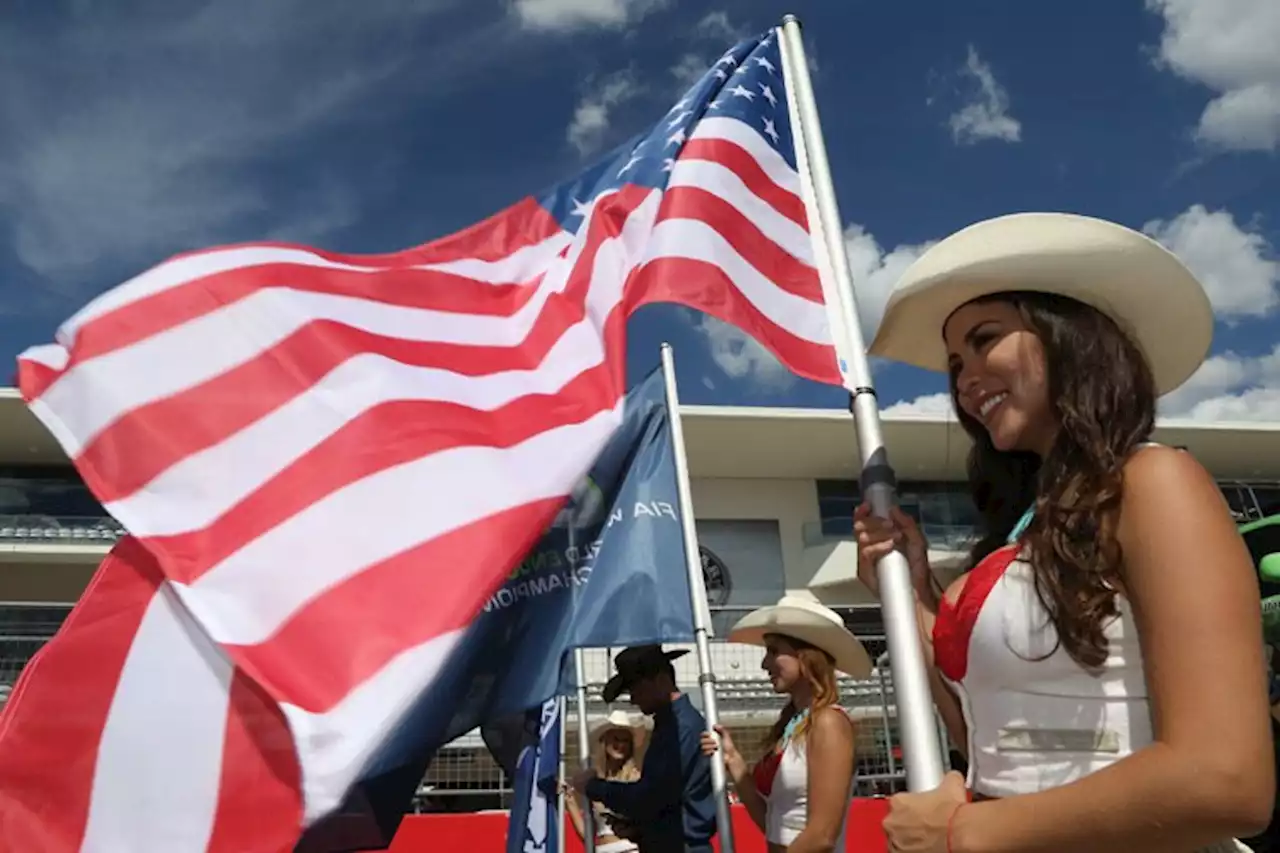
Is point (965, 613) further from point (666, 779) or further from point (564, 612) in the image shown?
point (666, 779)

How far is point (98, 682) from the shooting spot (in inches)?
111

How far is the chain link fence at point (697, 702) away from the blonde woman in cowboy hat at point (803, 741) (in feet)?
7.50

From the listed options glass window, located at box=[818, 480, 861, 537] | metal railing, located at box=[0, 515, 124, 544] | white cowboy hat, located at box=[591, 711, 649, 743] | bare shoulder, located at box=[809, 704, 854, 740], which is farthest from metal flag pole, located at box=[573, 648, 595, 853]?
glass window, located at box=[818, 480, 861, 537]

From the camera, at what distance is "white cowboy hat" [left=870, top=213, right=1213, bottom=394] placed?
1.69 metres

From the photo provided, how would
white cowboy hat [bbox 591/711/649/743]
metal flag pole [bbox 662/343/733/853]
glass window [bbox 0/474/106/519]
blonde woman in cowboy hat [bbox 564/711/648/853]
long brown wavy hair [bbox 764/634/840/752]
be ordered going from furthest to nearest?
glass window [bbox 0/474/106/519], white cowboy hat [bbox 591/711/649/743], blonde woman in cowboy hat [bbox 564/711/648/853], metal flag pole [bbox 662/343/733/853], long brown wavy hair [bbox 764/634/840/752]

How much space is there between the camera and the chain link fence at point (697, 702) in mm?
9289

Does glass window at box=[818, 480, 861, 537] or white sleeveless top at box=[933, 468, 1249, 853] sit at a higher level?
glass window at box=[818, 480, 861, 537]

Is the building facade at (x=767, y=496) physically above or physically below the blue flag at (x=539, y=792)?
above

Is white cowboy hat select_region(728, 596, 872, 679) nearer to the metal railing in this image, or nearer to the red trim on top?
the red trim on top

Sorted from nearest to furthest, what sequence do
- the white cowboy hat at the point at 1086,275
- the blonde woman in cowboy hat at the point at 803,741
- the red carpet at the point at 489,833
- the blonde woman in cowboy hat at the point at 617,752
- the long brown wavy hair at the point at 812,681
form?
the white cowboy hat at the point at 1086,275
the blonde woman in cowboy hat at the point at 803,741
the long brown wavy hair at the point at 812,681
the blonde woman in cowboy hat at the point at 617,752
the red carpet at the point at 489,833

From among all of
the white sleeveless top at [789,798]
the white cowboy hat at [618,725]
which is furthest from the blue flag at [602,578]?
the white cowboy hat at [618,725]

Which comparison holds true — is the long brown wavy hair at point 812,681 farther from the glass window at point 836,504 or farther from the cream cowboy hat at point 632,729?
the glass window at point 836,504

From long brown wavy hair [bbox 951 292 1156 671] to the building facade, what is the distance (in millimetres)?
19324

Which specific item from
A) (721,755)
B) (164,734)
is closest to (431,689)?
(164,734)
